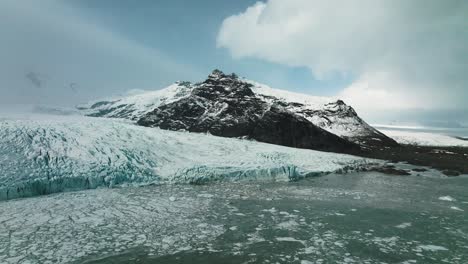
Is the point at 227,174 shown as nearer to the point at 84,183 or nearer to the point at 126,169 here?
the point at 126,169

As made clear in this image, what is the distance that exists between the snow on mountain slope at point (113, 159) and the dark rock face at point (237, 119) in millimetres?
46038

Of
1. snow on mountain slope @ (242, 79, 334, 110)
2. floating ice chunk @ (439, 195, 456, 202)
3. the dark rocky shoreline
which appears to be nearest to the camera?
floating ice chunk @ (439, 195, 456, 202)

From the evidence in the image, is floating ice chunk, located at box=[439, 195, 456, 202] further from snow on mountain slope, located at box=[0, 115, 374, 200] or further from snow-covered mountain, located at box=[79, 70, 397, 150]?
snow-covered mountain, located at box=[79, 70, 397, 150]

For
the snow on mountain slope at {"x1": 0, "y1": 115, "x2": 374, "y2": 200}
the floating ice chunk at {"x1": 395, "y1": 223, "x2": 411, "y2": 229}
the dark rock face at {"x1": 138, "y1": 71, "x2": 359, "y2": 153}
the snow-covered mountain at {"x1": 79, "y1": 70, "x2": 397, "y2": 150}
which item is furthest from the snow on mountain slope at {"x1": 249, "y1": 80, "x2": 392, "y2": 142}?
the floating ice chunk at {"x1": 395, "y1": 223, "x2": 411, "y2": 229}

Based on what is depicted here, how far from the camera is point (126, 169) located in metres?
18.8

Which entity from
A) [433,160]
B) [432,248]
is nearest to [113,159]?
[432,248]

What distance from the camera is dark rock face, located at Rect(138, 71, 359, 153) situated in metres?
73.5

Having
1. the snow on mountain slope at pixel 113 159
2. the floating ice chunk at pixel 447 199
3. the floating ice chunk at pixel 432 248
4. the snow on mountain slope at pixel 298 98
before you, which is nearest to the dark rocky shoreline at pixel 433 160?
the floating ice chunk at pixel 447 199

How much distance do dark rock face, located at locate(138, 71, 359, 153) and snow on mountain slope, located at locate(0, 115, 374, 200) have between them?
151 ft

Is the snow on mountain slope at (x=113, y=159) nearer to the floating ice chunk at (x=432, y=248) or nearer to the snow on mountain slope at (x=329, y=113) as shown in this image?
the floating ice chunk at (x=432, y=248)

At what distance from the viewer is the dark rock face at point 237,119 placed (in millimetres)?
73500

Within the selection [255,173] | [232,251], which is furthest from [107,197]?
[255,173]

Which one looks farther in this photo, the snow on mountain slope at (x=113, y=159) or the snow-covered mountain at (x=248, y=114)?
the snow-covered mountain at (x=248, y=114)

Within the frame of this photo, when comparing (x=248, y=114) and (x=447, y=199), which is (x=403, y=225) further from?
(x=248, y=114)
